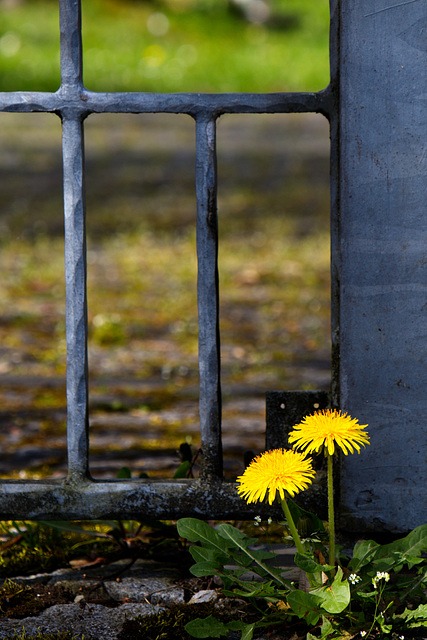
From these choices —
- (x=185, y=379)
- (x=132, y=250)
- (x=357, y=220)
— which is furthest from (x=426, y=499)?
(x=132, y=250)

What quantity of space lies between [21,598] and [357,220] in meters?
1.03

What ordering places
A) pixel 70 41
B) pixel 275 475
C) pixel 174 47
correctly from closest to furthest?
1. pixel 275 475
2. pixel 70 41
3. pixel 174 47

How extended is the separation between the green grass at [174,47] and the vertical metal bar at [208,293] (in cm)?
1036

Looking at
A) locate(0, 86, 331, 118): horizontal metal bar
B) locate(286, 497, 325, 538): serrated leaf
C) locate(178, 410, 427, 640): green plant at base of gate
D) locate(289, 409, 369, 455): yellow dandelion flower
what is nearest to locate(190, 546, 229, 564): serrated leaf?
locate(178, 410, 427, 640): green plant at base of gate

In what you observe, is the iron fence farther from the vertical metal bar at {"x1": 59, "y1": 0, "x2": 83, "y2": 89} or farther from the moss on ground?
the moss on ground

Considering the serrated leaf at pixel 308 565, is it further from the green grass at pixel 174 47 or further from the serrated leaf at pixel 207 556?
the green grass at pixel 174 47

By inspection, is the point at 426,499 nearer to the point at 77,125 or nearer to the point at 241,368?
the point at 77,125

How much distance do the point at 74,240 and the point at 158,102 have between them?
1.08ft

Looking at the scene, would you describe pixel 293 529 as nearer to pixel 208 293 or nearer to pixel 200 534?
pixel 200 534

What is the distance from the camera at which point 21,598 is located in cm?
162

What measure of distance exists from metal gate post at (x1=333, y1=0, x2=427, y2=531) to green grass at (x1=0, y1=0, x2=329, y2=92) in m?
10.5

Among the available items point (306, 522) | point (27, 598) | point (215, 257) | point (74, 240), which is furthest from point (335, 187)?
point (27, 598)

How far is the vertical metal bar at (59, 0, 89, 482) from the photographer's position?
1.60m

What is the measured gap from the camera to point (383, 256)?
5.26 ft
